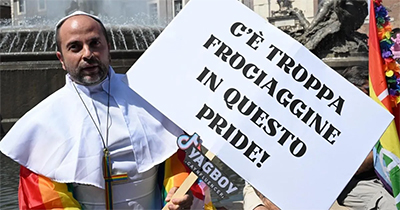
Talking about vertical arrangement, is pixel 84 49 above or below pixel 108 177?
above

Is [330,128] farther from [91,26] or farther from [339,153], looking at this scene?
[91,26]

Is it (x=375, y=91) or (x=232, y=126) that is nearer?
(x=232, y=126)

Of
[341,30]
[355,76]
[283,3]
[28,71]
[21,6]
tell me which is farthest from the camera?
[21,6]

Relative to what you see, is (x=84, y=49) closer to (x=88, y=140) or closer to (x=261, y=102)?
(x=88, y=140)

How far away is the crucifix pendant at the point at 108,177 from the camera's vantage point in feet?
6.66

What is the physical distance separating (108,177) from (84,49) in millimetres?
494

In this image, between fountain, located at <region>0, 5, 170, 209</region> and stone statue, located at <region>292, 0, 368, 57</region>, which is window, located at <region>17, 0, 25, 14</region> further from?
stone statue, located at <region>292, 0, 368, 57</region>

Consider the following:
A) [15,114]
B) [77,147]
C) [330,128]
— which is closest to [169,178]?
[77,147]

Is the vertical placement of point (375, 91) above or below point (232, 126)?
above

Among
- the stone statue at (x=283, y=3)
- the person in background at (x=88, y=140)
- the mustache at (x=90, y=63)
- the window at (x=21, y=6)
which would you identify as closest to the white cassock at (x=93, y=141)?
the person in background at (x=88, y=140)

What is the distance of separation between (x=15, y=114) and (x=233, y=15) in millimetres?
6321

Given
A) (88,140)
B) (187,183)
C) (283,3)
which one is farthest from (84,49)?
(283,3)

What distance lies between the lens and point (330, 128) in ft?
6.24

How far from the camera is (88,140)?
2.04 meters
